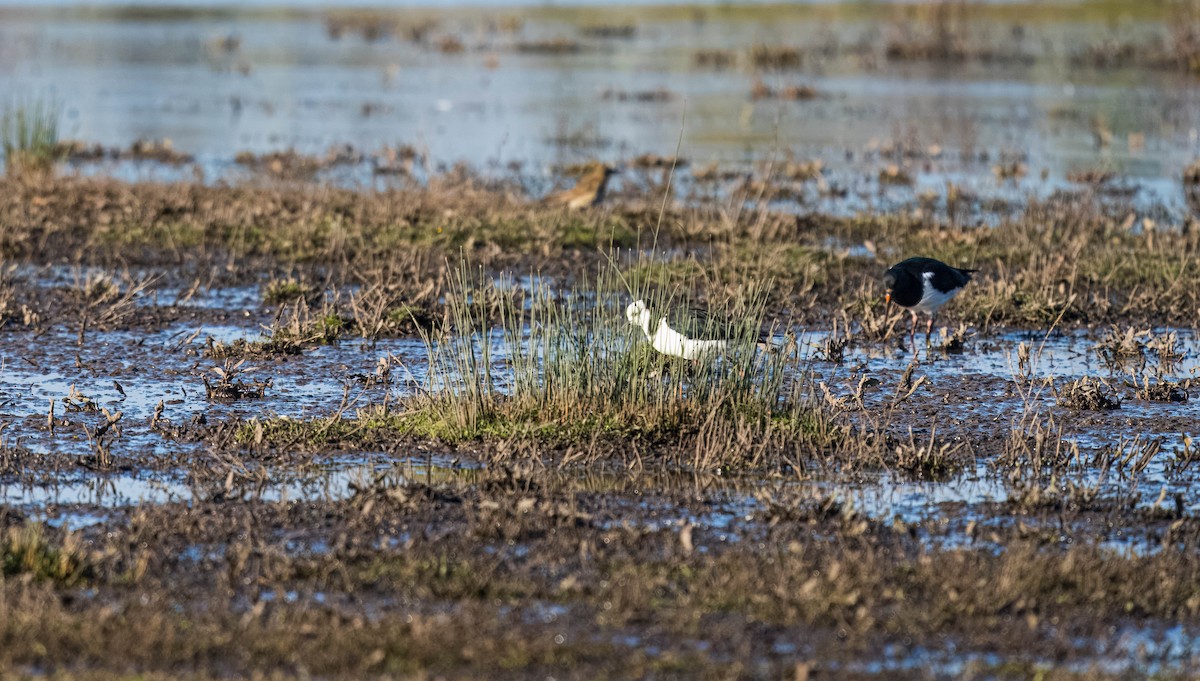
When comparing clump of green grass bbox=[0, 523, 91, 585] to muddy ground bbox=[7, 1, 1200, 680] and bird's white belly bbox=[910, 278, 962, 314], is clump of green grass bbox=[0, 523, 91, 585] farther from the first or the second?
bird's white belly bbox=[910, 278, 962, 314]

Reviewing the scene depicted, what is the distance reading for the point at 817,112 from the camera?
27.5 m

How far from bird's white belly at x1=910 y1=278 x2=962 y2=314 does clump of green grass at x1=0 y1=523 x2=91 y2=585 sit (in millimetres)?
6100

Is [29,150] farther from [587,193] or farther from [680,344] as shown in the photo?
[680,344]

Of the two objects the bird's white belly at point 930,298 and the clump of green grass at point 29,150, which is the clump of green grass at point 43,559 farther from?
the clump of green grass at point 29,150

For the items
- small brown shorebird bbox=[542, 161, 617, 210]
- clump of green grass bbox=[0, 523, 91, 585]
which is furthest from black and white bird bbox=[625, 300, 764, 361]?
small brown shorebird bbox=[542, 161, 617, 210]

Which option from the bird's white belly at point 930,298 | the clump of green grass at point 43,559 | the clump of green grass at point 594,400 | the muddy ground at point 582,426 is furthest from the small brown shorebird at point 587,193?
the clump of green grass at point 43,559

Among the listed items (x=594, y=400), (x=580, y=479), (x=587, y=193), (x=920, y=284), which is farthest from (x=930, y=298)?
(x=587, y=193)

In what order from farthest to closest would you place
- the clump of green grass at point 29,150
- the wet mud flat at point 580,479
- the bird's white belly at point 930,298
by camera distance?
1. the clump of green grass at point 29,150
2. the bird's white belly at point 930,298
3. the wet mud flat at point 580,479

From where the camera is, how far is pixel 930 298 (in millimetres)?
10156

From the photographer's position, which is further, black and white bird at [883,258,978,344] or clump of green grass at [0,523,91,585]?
black and white bird at [883,258,978,344]

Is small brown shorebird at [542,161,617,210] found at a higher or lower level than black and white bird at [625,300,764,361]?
lower

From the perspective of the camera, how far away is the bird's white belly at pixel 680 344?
8.02m

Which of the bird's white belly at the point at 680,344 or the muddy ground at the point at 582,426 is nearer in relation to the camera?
A: the muddy ground at the point at 582,426

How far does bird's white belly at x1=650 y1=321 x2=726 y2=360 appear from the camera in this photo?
802cm
